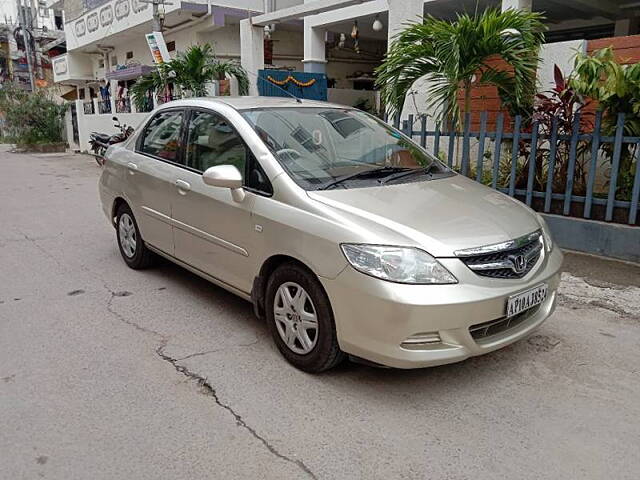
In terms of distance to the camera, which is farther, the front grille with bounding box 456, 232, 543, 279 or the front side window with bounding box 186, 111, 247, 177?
the front side window with bounding box 186, 111, 247, 177

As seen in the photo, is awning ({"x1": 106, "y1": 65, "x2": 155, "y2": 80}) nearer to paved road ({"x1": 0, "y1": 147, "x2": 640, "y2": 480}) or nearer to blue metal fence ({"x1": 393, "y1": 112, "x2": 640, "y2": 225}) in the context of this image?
blue metal fence ({"x1": 393, "y1": 112, "x2": 640, "y2": 225})

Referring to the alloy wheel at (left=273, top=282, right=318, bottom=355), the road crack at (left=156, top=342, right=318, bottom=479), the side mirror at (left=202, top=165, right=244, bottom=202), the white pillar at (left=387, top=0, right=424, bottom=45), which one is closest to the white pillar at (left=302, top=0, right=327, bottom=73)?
the white pillar at (left=387, top=0, right=424, bottom=45)

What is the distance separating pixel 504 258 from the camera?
3018mm

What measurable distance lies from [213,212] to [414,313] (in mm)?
1823

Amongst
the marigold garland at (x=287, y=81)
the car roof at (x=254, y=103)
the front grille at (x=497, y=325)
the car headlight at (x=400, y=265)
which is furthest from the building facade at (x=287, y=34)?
the car headlight at (x=400, y=265)

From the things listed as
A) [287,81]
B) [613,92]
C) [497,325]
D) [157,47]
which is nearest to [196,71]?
[157,47]

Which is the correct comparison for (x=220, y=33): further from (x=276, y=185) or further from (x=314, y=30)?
(x=276, y=185)

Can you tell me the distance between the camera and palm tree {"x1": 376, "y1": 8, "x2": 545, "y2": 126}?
5.91 meters

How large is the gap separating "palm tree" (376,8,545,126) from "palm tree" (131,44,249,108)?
243 inches

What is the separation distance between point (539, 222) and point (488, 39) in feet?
10.3

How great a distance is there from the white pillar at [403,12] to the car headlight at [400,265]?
20.5 feet

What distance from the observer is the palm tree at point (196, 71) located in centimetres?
1178

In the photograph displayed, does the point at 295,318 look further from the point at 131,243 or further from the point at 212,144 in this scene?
the point at 131,243

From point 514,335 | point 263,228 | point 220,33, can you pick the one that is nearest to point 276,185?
point 263,228
